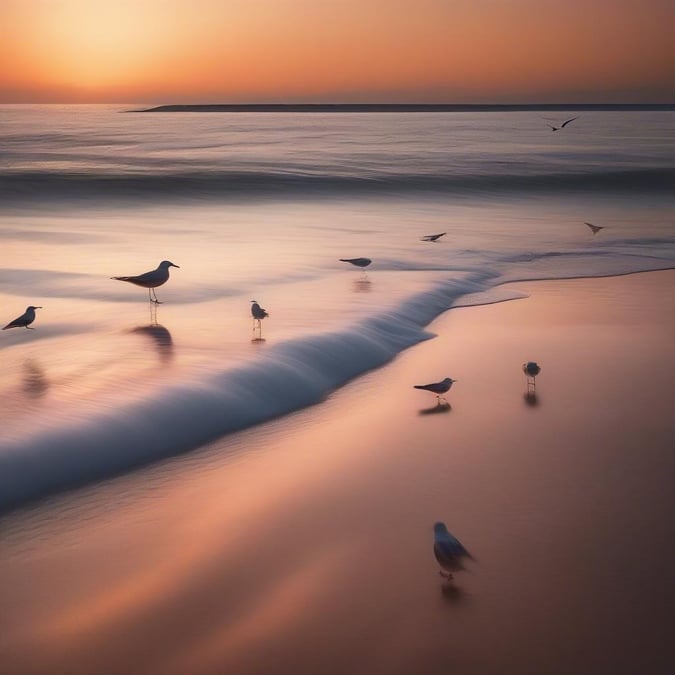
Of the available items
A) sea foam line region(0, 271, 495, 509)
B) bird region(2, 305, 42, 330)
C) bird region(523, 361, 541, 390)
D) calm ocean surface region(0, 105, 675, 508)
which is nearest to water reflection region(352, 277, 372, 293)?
calm ocean surface region(0, 105, 675, 508)

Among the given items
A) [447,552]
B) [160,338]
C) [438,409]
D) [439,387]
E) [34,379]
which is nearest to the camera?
[447,552]

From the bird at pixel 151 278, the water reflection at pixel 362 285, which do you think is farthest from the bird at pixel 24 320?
the water reflection at pixel 362 285

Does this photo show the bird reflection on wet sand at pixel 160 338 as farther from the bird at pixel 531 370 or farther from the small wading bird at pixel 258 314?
the bird at pixel 531 370

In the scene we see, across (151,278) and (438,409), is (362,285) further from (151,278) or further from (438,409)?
(438,409)

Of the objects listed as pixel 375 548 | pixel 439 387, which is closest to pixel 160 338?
pixel 439 387

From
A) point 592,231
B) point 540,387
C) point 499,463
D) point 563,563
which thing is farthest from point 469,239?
point 563,563

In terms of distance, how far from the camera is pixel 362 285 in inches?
486

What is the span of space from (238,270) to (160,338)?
4.72m

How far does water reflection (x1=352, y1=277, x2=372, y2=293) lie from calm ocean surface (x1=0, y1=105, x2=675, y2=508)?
0.07 metres

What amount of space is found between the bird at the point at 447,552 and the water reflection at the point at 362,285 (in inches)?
286

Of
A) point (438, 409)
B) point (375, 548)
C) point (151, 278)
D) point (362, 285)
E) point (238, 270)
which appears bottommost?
point (238, 270)

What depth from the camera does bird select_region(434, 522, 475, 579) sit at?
460 centimetres

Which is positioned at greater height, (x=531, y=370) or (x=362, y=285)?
(x=531, y=370)

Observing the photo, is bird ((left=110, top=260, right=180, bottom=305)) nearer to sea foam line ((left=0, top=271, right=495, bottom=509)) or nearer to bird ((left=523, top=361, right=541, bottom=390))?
sea foam line ((left=0, top=271, right=495, bottom=509))
